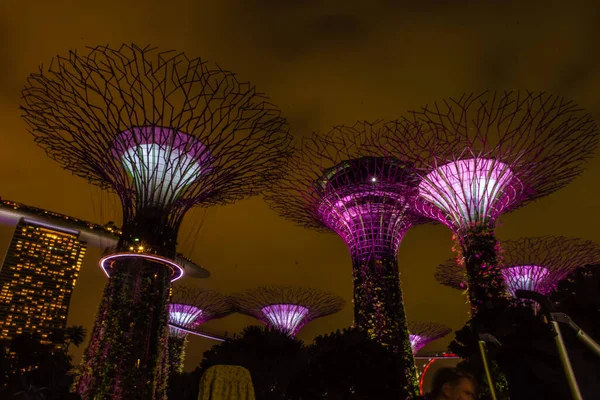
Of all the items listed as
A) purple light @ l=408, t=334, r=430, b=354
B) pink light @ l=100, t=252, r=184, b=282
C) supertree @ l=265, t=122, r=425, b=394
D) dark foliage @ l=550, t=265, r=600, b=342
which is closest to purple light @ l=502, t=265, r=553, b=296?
supertree @ l=265, t=122, r=425, b=394

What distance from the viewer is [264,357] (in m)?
25.2

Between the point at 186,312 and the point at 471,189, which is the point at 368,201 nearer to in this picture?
the point at 471,189

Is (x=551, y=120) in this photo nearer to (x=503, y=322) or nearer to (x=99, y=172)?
(x=503, y=322)

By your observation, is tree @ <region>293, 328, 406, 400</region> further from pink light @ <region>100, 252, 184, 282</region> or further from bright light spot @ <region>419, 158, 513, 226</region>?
pink light @ <region>100, 252, 184, 282</region>

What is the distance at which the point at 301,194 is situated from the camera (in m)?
24.3

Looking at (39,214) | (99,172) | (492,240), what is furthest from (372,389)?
(39,214)

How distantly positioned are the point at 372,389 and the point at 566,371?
15.2 meters

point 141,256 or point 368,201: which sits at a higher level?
point 368,201

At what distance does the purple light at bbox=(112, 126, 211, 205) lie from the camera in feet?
50.0

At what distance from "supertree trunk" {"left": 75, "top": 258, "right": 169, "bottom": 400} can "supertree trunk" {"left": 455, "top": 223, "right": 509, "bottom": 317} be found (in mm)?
11066

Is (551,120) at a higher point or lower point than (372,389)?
higher

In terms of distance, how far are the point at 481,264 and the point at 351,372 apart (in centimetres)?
649

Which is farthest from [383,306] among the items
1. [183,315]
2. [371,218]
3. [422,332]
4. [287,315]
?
[422,332]

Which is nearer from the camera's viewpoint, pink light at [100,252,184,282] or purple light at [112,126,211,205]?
pink light at [100,252,184,282]
